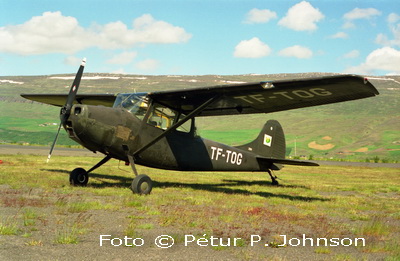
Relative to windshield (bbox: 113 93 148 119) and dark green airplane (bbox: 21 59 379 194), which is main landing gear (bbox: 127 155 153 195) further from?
windshield (bbox: 113 93 148 119)

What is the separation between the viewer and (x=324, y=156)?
147 ft

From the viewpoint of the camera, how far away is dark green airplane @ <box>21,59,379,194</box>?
1045 cm

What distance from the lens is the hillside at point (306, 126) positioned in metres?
46.2

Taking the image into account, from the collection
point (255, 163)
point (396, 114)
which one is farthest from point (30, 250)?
point (396, 114)

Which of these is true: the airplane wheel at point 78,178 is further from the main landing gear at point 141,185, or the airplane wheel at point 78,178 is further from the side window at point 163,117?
the side window at point 163,117

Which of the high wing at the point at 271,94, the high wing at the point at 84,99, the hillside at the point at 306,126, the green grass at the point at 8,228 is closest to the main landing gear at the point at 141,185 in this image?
the high wing at the point at 271,94

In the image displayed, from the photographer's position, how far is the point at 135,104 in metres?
11.8

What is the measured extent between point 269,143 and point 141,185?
7113mm

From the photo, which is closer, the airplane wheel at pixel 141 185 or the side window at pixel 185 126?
the airplane wheel at pixel 141 185

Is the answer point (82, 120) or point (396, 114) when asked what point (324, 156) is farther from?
point (82, 120)

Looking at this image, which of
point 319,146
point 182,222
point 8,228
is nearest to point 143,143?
point 182,222

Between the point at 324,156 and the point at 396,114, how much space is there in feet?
107

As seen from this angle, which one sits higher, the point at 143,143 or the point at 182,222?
the point at 143,143

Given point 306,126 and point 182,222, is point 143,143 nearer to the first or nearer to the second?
point 182,222
